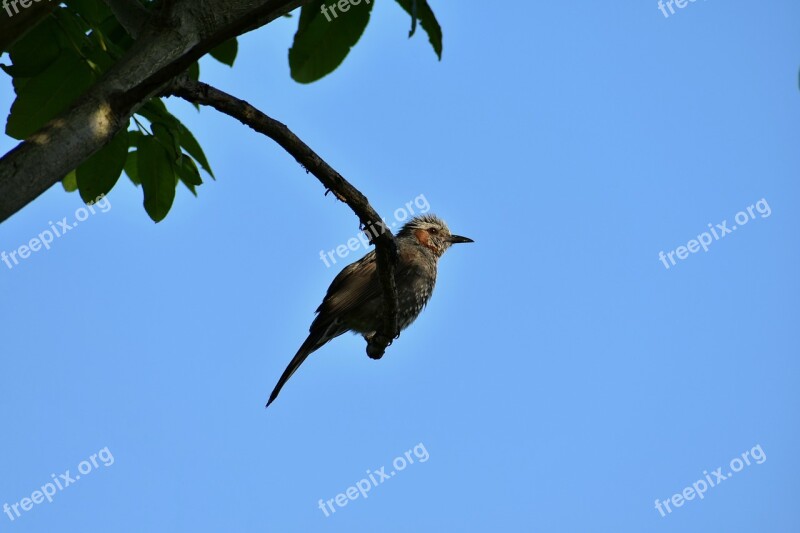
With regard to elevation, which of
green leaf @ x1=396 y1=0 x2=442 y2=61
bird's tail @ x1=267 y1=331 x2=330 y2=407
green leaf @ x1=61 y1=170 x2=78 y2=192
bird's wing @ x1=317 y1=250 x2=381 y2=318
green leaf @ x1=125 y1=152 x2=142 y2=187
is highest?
green leaf @ x1=61 y1=170 x2=78 y2=192

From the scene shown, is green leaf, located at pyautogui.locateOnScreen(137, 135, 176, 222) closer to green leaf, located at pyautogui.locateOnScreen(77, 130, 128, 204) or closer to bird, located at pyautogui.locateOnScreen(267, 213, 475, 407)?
green leaf, located at pyautogui.locateOnScreen(77, 130, 128, 204)

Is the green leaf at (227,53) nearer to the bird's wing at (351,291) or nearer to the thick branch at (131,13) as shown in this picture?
the thick branch at (131,13)

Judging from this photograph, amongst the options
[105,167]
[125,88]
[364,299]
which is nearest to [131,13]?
[125,88]

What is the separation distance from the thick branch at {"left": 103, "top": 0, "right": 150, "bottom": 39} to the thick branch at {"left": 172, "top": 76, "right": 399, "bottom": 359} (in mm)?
205

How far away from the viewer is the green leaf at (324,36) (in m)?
3.20

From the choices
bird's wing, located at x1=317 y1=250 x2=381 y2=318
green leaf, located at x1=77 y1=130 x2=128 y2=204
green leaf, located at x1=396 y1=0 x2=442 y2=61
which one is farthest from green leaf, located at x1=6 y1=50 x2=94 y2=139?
bird's wing, located at x1=317 y1=250 x2=381 y2=318

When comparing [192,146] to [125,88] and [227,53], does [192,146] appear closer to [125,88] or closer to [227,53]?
[227,53]

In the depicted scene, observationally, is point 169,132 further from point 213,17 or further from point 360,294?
point 360,294

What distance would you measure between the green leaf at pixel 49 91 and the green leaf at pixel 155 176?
13.5 inches

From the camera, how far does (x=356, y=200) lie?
353 cm

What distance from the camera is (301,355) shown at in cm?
665

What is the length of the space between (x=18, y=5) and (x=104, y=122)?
0.35m

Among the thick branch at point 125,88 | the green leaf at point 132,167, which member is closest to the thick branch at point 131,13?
the thick branch at point 125,88

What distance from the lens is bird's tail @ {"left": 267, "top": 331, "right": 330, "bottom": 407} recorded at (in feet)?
20.7
